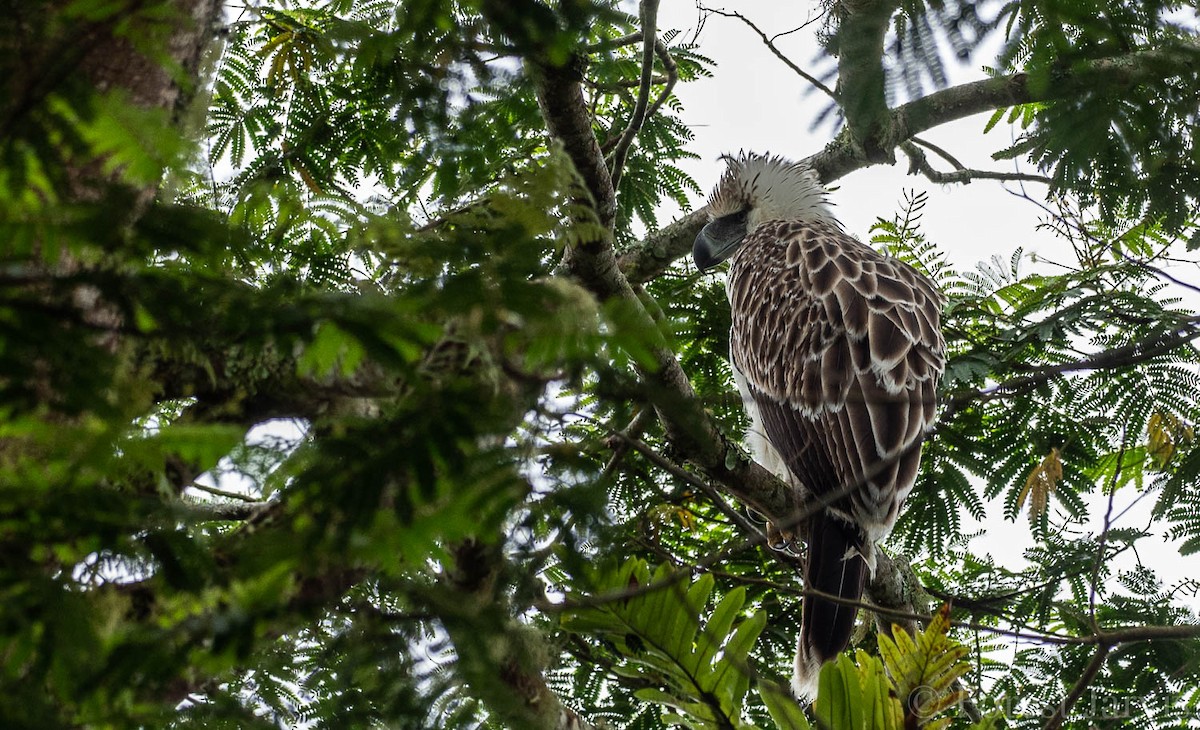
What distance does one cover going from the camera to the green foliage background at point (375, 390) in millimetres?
1318

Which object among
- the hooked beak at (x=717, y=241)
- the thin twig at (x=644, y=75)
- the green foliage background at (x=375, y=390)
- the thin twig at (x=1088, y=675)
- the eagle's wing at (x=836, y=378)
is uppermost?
the hooked beak at (x=717, y=241)

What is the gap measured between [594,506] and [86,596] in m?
0.81

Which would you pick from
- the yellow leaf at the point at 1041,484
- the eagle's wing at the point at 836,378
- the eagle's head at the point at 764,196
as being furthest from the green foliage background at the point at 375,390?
the eagle's head at the point at 764,196

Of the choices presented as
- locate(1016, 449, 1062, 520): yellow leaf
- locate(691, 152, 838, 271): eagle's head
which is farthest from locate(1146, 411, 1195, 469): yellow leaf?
locate(691, 152, 838, 271): eagle's head

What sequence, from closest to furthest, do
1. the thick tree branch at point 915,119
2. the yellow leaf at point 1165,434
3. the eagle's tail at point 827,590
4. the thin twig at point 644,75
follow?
1. the thick tree branch at point 915,119
2. the thin twig at point 644,75
3. the eagle's tail at point 827,590
4. the yellow leaf at point 1165,434

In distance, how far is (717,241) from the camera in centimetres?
606

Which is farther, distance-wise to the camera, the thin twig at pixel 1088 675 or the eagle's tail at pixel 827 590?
the eagle's tail at pixel 827 590

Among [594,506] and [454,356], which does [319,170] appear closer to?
[454,356]

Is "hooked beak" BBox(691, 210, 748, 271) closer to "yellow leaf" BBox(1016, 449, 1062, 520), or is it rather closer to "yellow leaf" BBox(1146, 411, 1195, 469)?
"yellow leaf" BBox(1016, 449, 1062, 520)

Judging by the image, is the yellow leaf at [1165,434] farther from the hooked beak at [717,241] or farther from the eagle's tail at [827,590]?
the hooked beak at [717,241]

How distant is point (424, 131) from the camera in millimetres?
2395

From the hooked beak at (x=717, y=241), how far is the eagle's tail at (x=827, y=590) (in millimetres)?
1938

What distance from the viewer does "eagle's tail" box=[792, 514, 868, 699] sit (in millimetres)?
4129

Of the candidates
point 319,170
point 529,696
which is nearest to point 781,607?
point 529,696
